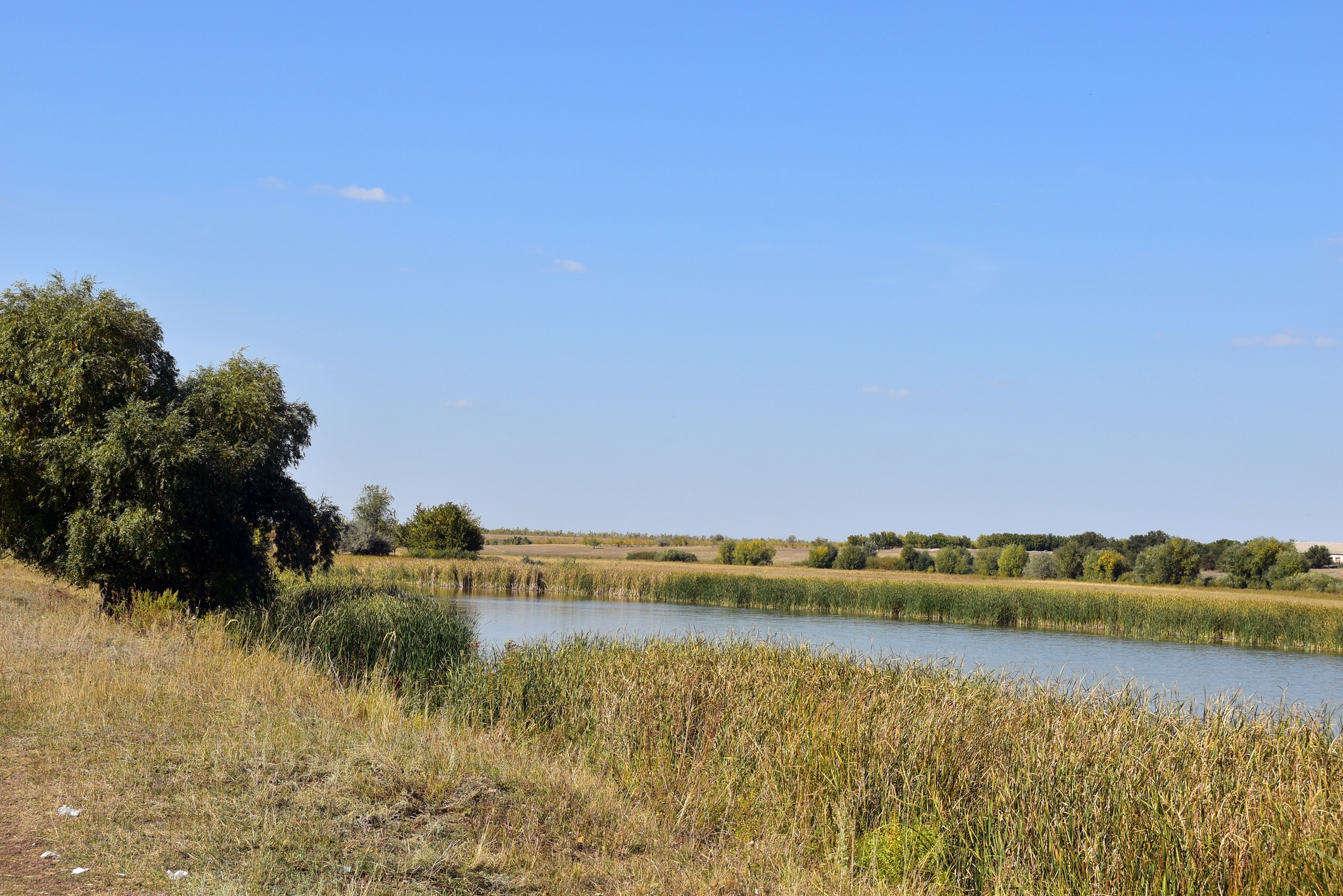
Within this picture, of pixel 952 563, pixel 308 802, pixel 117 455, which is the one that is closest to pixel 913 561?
pixel 952 563

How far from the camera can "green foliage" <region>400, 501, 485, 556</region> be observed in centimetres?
6075

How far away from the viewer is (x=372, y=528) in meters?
66.4

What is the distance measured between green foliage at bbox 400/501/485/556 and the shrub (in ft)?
115

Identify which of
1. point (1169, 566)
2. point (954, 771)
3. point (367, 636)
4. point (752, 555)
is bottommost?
point (367, 636)

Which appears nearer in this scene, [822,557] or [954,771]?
A: [954,771]

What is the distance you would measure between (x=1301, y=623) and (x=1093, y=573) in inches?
1332

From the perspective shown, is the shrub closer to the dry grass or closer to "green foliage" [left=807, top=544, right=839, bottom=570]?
"green foliage" [left=807, top=544, right=839, bottom=570]

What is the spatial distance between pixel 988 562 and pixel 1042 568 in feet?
12.0

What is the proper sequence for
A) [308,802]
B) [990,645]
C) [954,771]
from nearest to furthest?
[308,802], [954,771], [990,645]

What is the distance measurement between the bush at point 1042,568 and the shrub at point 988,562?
205cm

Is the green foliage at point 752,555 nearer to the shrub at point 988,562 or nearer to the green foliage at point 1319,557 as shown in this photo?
the shrub at point 988,562

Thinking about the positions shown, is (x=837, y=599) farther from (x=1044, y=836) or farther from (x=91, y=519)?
(x=1044, y=836)

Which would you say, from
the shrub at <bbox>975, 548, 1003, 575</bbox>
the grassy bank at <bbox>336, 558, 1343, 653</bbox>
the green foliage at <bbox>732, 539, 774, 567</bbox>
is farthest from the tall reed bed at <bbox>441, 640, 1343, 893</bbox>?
the green foliage at <bbox>732, 539, 774, 567</bbox>

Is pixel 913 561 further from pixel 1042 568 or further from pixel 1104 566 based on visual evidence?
pixel 1104 566
